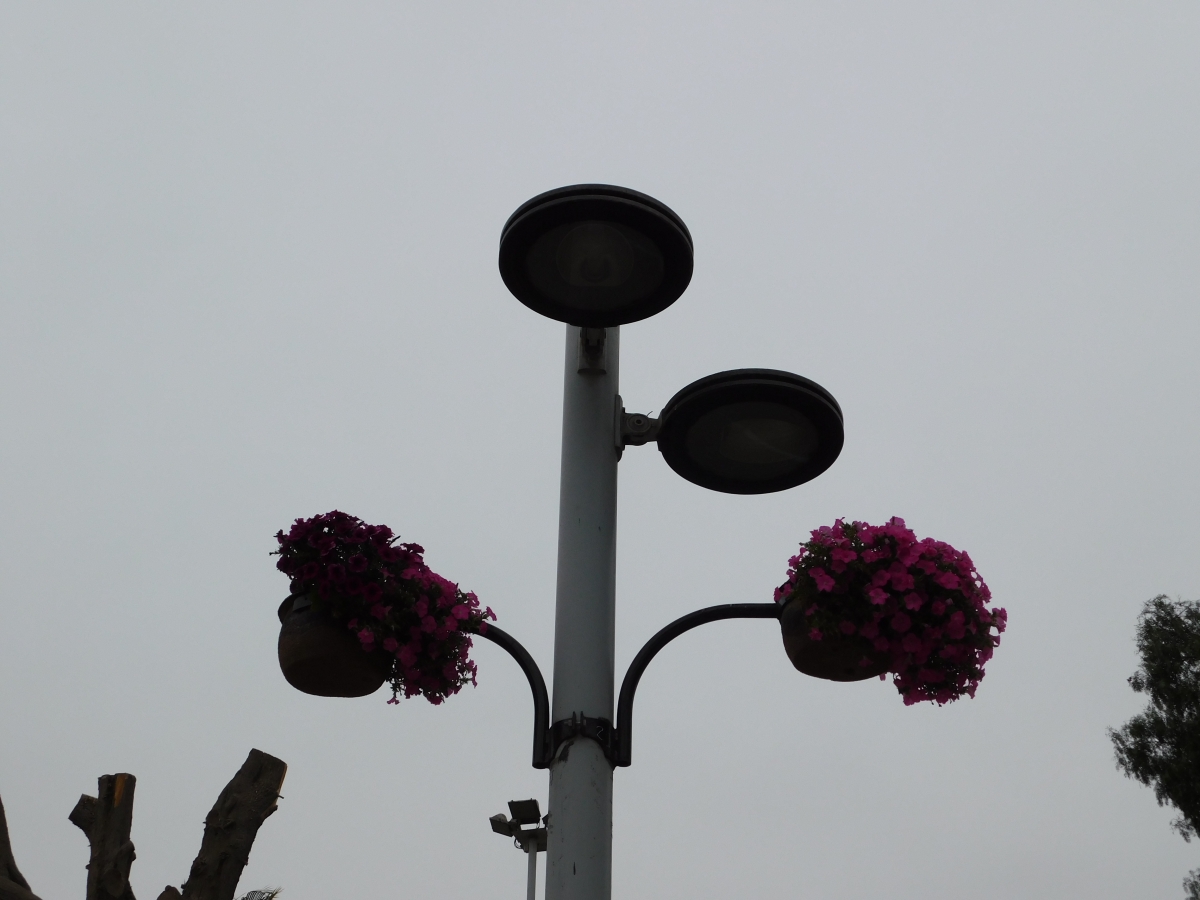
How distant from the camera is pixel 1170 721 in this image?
72.5 feet

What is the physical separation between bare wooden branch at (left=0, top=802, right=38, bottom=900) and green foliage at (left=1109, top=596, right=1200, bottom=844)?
72.7ft

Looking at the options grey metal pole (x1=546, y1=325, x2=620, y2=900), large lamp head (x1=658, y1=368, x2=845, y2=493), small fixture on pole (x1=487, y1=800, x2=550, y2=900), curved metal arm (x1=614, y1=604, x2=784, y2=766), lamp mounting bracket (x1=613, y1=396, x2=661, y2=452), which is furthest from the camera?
small fixture on pole (x1=487, y1=800, x2=550, y2=900)

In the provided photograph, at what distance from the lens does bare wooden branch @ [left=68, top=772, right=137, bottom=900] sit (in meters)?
4.13

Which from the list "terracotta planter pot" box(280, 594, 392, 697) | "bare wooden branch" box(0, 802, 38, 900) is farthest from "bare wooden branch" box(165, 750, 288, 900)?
"terracotta planter pot" box(280, 594, 392, 697)

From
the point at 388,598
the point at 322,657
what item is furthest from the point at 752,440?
the point at 322,657

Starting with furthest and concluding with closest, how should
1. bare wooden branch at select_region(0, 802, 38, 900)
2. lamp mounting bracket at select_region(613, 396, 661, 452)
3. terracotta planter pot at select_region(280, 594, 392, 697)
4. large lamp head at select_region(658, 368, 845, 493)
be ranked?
bare wooden branch at select_region(0, 802, 38, 900) → lamp mounting bracket at select_region(613, 396, 661, 452) → large lamp head at select_region(658, 368, 845, 493) → terracotta planter pot at select_region(280, 594, 392, 697)

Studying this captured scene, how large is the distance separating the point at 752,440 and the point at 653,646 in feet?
2.43

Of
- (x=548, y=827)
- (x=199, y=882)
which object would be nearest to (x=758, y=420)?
(x=548, y=827)

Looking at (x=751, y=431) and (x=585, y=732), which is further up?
(x=751, y=431)

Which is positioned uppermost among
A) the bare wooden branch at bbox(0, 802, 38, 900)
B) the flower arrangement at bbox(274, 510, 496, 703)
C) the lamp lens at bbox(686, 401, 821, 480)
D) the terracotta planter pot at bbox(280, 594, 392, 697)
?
the lamp lens at bbox(686, 401, 821, 480)

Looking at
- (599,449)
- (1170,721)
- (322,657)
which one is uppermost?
(1170,721)

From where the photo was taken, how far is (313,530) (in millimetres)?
3217

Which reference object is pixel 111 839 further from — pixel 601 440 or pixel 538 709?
pixel 601 440

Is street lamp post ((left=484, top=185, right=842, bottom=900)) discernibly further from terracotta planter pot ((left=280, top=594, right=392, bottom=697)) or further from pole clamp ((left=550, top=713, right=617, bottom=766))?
terracotta planter pot ((left=280, top=594, right=392, bottom=697))
